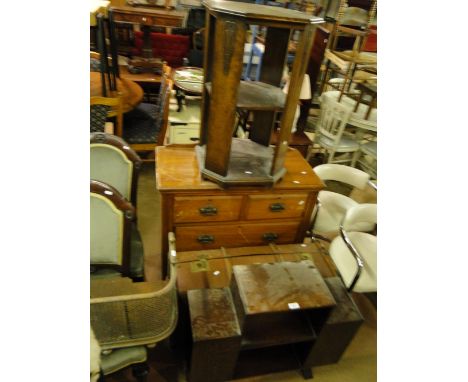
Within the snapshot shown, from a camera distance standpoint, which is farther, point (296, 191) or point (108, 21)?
point (108, 21)

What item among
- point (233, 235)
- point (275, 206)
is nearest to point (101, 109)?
point (233, 235)

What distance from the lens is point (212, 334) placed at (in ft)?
4.30

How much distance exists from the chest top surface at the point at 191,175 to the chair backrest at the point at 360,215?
14.9 inches

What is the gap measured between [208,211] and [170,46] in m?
3.85

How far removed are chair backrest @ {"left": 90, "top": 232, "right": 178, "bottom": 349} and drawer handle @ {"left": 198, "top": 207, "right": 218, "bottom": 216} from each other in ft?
1.43

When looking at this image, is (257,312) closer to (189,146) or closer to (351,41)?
(189,146)

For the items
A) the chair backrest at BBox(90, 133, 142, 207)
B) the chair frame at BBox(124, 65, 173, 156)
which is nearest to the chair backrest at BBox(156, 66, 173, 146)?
the chair frame at BBox(124, 65, 173, 156)

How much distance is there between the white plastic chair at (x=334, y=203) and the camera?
7.30 feet

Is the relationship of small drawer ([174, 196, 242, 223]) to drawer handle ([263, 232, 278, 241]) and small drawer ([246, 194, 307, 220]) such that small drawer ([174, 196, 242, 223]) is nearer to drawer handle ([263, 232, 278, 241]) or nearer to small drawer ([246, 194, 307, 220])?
small drawer ([246, 194, 307, 220])

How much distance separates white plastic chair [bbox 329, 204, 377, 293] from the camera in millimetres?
1778

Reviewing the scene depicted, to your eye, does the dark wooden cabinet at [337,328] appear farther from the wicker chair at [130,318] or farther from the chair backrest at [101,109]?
the chair backrest at [101,109]

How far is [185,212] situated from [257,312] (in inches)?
27.0

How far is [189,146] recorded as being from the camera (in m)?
1.97

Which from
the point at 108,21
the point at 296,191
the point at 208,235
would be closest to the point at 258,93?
the point at 296,191
